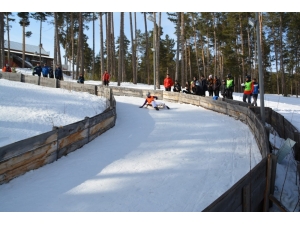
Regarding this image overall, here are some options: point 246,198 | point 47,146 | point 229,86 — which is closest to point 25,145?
point 47,146

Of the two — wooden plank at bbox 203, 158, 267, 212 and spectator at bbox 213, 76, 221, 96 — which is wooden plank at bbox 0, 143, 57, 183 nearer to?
wooden plank at bbox 203, 158, 267, 212

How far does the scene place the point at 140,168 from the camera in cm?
614

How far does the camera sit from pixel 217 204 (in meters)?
2.97

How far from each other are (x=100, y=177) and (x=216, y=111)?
28.8 ft

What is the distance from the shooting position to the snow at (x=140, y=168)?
15.1ft

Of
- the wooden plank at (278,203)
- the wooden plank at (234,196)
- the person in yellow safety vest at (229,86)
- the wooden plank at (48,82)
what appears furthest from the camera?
the wooden plank at (48,82)

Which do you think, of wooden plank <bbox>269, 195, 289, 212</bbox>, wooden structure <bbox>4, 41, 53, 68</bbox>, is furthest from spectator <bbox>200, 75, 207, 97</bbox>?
wooden structure <bbox>4, 41, 53, 68</bbox>

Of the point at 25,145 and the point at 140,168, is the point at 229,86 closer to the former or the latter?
the point at 140,168

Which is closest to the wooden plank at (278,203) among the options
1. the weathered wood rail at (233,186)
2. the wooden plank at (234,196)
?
the weathered wood rail at (233,186)

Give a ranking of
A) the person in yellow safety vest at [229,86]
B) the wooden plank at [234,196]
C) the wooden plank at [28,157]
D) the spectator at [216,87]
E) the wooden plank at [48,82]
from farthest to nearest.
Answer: the wooden plank at [48,82], the spectator at [216,87], the person in yellow safety vest at [229,86], the wooden plank at [28,157], the wooden plank at [234,196]

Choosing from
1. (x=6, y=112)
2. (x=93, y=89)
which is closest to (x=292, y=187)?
(x=6, y=112)

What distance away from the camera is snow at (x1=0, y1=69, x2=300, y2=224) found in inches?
181

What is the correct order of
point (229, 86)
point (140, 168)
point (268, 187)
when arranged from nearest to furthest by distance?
point (268, 187), point (140, 168), point (229, 86)

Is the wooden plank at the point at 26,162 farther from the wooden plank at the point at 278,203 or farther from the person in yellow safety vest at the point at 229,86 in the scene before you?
the person in yellow safety vest at the point at 229,86
